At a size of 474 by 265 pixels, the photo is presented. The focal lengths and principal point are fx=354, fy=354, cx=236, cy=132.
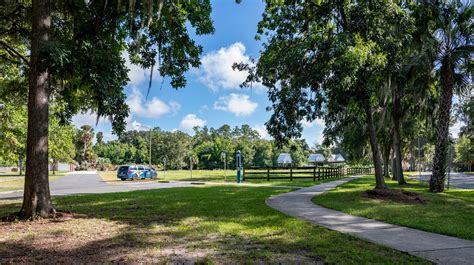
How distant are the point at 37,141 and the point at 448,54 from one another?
18164 mm

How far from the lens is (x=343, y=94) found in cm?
1301

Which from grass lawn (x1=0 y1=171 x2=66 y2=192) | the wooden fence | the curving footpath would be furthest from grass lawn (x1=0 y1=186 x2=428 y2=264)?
the wooden fence

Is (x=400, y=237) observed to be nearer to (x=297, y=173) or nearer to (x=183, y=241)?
(x=183, y=241)

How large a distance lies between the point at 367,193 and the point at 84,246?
11.5m

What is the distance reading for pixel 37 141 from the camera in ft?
27.8

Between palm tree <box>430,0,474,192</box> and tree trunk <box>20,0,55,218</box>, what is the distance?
1681 centimetres

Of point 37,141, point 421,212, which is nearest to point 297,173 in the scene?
point 421,212

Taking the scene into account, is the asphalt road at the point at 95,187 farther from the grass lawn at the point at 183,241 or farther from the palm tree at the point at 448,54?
the palm tree at the point at 448,54

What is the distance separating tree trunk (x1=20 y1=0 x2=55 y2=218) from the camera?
847 centimetres

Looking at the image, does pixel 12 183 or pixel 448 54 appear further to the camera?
pixel 12 183

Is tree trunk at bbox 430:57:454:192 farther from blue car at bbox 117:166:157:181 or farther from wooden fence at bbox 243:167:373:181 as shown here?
blue car at bbox 117:166:157:181

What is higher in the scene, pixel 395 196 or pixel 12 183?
pixel 395 196

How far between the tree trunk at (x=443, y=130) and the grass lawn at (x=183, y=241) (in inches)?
460

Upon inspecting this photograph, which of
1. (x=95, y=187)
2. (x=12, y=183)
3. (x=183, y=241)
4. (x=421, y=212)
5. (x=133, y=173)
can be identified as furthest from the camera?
(x=133, y=173)
